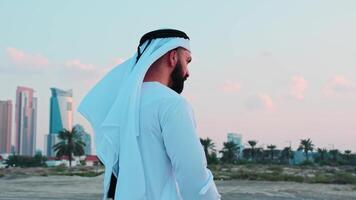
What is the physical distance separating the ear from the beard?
2cm

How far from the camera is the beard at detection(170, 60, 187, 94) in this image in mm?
2297

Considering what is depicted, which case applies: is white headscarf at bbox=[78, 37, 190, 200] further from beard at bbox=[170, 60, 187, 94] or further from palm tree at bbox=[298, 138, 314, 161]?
palm tree at bbox=[298, 138, 314, 161]

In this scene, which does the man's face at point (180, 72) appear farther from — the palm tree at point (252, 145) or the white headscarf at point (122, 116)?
the palm tree at point (252, 145)

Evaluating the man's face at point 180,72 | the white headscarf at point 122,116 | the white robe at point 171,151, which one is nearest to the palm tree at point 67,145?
the white headscarf at point 122,116

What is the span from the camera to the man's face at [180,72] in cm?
230

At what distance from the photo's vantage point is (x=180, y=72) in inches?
90.5

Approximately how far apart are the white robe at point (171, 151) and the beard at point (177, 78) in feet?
0.48

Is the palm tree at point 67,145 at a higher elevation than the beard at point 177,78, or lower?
higher

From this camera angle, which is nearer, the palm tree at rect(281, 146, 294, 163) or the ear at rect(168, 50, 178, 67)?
the ear at rect(168, 50, 178, 67)

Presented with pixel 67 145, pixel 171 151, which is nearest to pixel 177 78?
pixel 171 151

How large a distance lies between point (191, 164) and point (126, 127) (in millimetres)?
316

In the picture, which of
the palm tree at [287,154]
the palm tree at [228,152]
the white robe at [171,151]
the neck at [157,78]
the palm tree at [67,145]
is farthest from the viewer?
the palm tree at [287,154]

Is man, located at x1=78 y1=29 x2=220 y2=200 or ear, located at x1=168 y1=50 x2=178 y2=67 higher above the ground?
ear, located at x1=168 y1=50 x2=178 y2=67

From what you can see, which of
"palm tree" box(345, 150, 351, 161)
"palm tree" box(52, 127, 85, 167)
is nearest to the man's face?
"palm tree" box(52, 127, 85, 167)
